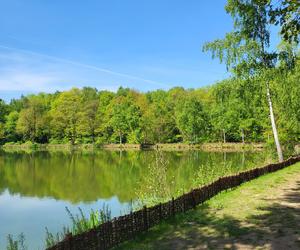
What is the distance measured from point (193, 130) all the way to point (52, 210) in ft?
163

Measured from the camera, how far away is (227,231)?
353 inches

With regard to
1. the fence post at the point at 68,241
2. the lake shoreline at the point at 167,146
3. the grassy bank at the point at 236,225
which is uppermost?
the lake shoreline at the point at 167,146

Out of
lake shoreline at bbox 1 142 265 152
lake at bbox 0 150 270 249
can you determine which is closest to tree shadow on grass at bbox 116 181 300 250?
lake at bbox 0 150 270 249

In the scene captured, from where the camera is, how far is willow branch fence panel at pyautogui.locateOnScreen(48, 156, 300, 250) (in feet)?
24.2

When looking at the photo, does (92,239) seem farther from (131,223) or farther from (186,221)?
(186,221)

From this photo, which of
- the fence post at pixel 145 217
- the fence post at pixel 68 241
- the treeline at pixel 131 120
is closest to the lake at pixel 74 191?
the fence post at pixel 145 217

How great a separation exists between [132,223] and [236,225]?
2.88m

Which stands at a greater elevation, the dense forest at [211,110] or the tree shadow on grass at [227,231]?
the dense forest at [211,110]

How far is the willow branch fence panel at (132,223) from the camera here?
24.2 ft

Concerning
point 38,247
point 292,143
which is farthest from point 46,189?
point 292,143

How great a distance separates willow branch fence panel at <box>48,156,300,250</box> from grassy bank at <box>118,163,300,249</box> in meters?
0.23

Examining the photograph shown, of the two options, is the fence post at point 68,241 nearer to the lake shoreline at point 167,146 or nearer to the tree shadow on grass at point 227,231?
the tree shadow on grass at point 227,231

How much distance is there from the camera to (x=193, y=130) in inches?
2589

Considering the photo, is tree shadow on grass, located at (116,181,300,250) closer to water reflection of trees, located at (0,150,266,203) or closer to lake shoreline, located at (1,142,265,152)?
water reflection of trees, located at (0,150,266,203)
